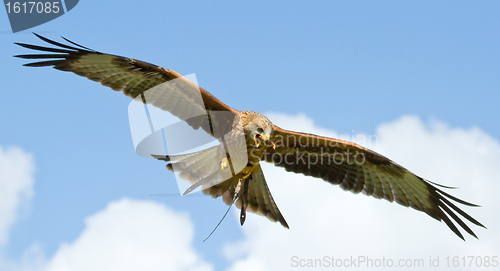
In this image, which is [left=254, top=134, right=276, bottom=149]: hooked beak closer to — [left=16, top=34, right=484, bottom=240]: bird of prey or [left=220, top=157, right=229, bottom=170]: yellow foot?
[left=16, top=34, right=484, bottom=240]: bird of prey

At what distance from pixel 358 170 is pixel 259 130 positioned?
2.19m

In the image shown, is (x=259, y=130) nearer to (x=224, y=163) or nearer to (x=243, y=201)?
(x=224, y=163)

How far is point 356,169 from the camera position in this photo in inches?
282

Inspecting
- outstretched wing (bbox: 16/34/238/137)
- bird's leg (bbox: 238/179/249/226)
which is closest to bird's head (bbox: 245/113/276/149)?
outstretched wing (bbox: 16/34/238/137)

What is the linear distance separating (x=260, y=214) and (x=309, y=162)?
1251mm

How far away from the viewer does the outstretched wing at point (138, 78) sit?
568cm

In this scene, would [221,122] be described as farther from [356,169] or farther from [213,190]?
[356,169]

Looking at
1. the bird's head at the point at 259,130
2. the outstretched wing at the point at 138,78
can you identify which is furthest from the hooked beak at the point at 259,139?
the outstretched wing at the point at 138,78

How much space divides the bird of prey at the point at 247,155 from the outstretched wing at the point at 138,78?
0.5 inches

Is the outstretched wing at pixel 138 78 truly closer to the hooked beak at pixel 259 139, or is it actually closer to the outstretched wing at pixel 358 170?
the hooked beak at pixel 259 139

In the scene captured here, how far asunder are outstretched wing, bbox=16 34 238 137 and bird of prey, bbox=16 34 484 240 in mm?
12

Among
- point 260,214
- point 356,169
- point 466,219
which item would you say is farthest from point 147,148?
point 466,219

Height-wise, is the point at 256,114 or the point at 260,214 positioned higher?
the point at 256,114

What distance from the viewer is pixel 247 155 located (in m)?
6.09
